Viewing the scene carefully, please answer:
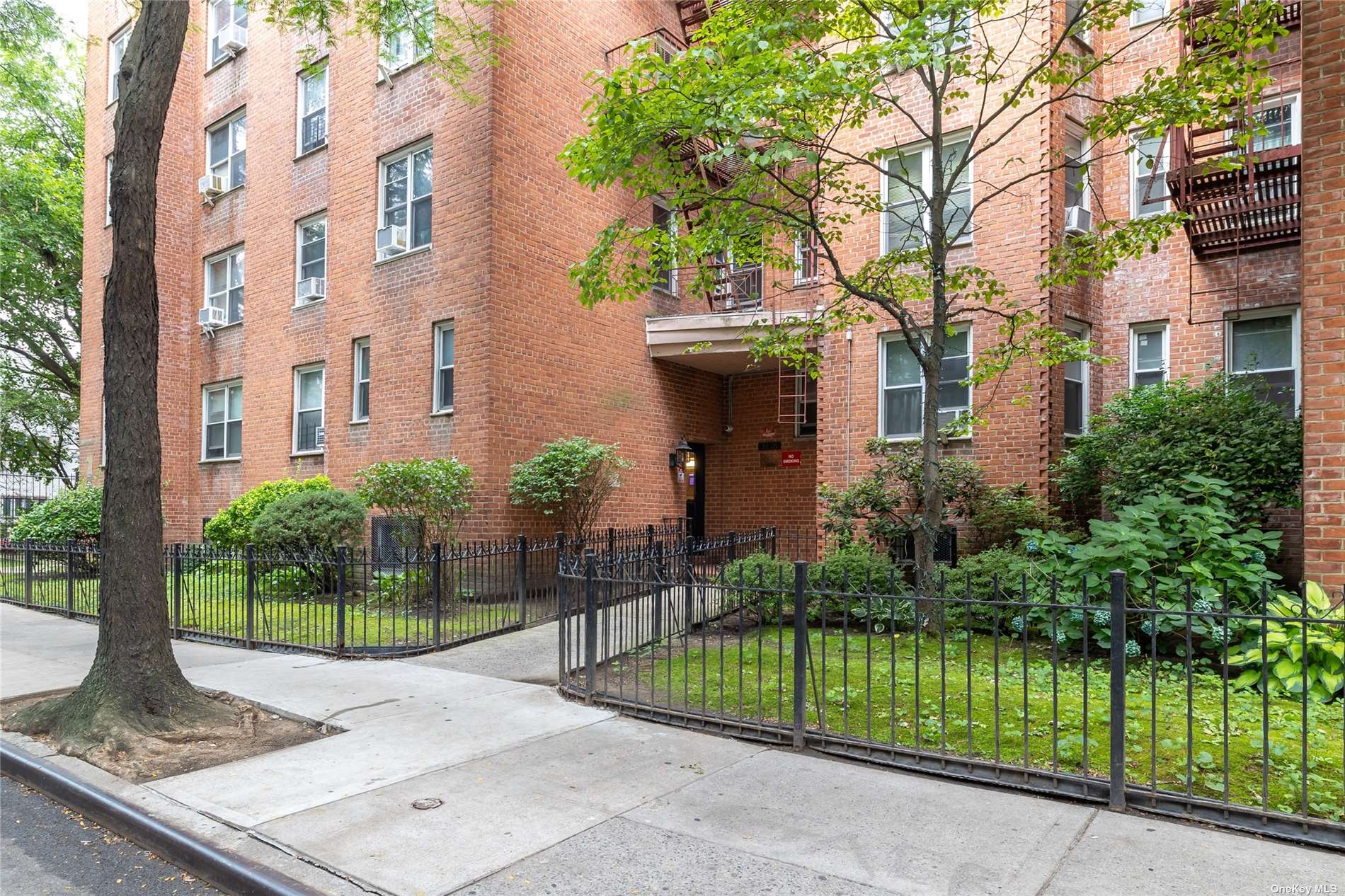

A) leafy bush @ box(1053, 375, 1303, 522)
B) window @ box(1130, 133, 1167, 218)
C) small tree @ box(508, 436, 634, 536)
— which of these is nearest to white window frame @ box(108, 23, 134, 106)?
small tree @ box(508, 436, 634, 536)

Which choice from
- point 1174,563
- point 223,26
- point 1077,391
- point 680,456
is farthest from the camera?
point 223,26

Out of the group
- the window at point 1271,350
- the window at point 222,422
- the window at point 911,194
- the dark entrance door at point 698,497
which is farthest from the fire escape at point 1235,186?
the window at point 222,422

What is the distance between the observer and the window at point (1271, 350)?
39.2 ft

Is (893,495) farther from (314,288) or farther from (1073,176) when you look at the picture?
(314,288)

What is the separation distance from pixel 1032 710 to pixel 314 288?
15.0 meters

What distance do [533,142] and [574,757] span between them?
37.6 ft

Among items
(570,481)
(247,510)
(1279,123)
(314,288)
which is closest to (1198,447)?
(1279,123)

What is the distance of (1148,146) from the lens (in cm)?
1354

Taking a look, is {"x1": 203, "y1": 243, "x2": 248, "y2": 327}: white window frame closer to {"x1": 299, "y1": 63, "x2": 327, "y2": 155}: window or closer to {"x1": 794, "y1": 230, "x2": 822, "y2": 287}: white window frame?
{"x1": 299, "y1": 63, "x2": 327, "y2": 155}: window

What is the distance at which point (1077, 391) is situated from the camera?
522 inches

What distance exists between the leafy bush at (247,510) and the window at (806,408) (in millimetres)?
8678

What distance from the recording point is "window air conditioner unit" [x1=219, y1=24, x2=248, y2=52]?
751 inches

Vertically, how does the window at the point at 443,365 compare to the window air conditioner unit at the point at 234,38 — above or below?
below

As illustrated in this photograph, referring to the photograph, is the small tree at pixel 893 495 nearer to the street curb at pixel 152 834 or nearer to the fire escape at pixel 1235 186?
the fire escape at pixel 1235 186
